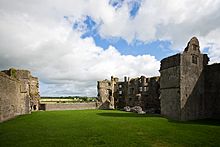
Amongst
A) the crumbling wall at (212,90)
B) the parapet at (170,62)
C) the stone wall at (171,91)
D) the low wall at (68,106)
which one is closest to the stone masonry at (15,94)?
the low wall at (68,106)

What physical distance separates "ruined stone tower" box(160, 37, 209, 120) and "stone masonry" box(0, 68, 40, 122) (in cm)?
2006

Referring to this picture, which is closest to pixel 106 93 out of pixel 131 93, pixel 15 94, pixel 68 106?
pixel 131 93

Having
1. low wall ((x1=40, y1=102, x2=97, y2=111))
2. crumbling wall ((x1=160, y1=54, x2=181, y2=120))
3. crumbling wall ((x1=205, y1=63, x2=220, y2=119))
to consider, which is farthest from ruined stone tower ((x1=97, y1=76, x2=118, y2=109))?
crumbling wall ((x1=205, y1=63, x2=220, y2=119))

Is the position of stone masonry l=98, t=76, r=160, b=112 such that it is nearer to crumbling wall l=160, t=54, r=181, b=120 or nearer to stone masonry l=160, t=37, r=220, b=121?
crumbling wall l=160, t=54, r=181, b=120

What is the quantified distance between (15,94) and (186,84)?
75.0 feet

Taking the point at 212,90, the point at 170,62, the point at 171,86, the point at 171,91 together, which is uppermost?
the point at 170,62

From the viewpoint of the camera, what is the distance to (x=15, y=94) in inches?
1140

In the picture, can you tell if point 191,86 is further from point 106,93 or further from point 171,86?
point 106,93

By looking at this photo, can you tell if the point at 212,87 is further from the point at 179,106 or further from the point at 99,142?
the point at 99,142

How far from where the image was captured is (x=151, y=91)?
5016 cm

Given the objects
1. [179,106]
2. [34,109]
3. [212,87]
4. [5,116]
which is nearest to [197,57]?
[212,87]

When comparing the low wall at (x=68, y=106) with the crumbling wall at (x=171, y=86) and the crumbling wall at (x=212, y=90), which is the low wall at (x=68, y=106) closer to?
the crumbling wall at (x=171, y=86)

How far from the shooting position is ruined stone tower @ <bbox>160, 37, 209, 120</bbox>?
26000 millimetres

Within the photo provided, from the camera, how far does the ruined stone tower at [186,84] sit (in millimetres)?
26000
